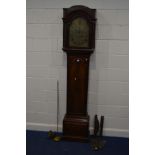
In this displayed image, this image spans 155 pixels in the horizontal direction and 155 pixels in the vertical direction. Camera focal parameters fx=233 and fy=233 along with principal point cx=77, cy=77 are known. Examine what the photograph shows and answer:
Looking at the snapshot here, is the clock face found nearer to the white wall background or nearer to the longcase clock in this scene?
the longcase clock

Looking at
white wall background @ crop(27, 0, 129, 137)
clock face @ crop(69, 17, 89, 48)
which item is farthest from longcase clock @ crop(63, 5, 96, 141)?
white wall background @ crop(27, 0, 129, 137)

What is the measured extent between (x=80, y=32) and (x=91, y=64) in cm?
44

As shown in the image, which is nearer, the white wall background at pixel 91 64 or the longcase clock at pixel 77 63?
the longcase clock at pixel 77 63

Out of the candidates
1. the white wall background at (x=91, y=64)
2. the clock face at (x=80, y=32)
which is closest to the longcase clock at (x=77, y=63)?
the clock face at (x=80, y=32)

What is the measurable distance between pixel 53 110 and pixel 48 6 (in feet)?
4.52

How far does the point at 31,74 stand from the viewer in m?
3.14

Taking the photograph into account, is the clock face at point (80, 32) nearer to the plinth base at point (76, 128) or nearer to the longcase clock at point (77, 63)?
the longcase clock at point (77, 63)

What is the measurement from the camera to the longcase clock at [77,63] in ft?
9.16

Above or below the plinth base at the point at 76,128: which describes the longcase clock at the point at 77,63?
above

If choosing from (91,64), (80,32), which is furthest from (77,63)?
(80,32)

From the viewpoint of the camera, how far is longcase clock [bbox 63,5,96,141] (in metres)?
2.79

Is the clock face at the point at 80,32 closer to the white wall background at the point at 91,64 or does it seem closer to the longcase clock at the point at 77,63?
the longcase clock at the point at 77,63
